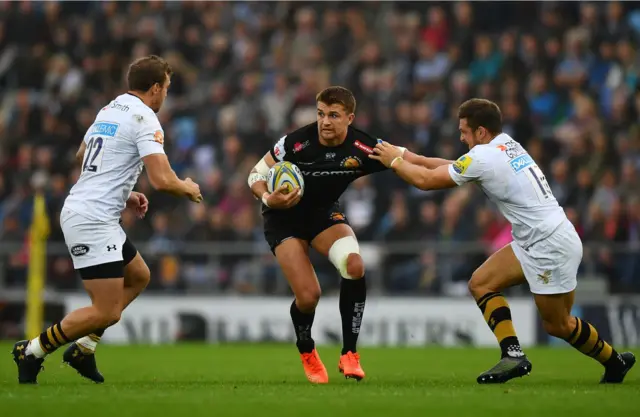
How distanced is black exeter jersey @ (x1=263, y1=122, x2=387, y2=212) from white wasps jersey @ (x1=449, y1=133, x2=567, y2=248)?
993mm

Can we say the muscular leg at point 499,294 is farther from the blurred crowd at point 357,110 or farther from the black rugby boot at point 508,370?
the blurred crowd at point 357,110

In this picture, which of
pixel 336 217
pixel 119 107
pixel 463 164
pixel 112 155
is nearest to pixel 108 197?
pixel 112 155

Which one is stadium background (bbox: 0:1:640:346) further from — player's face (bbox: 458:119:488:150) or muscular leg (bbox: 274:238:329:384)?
player's face (bbox: 458:119:488:150)

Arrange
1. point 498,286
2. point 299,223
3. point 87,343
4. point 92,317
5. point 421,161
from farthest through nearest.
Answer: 1. point 299,223
2. point 421,161
3. point 498,286
4. point 87,343
5. point 92,317

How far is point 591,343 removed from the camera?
368 inches

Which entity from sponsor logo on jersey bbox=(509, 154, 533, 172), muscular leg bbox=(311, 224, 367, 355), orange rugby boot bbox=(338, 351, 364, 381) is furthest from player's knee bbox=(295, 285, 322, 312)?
sponsor logo on jersey bbox=(509, 154, 533, 172)

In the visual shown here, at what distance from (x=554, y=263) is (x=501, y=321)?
2.18 ft

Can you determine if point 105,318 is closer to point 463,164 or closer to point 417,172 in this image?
point 417,172

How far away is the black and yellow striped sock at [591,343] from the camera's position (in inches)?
367

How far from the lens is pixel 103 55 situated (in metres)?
21.7

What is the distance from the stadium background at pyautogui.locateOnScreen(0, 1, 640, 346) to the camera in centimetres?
1744

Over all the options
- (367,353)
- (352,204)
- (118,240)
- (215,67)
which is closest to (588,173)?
(352,204)

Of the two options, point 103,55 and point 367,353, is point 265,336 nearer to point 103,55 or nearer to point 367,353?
point 367,353

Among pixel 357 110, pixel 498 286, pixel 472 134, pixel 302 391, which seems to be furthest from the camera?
pixel 357 110
